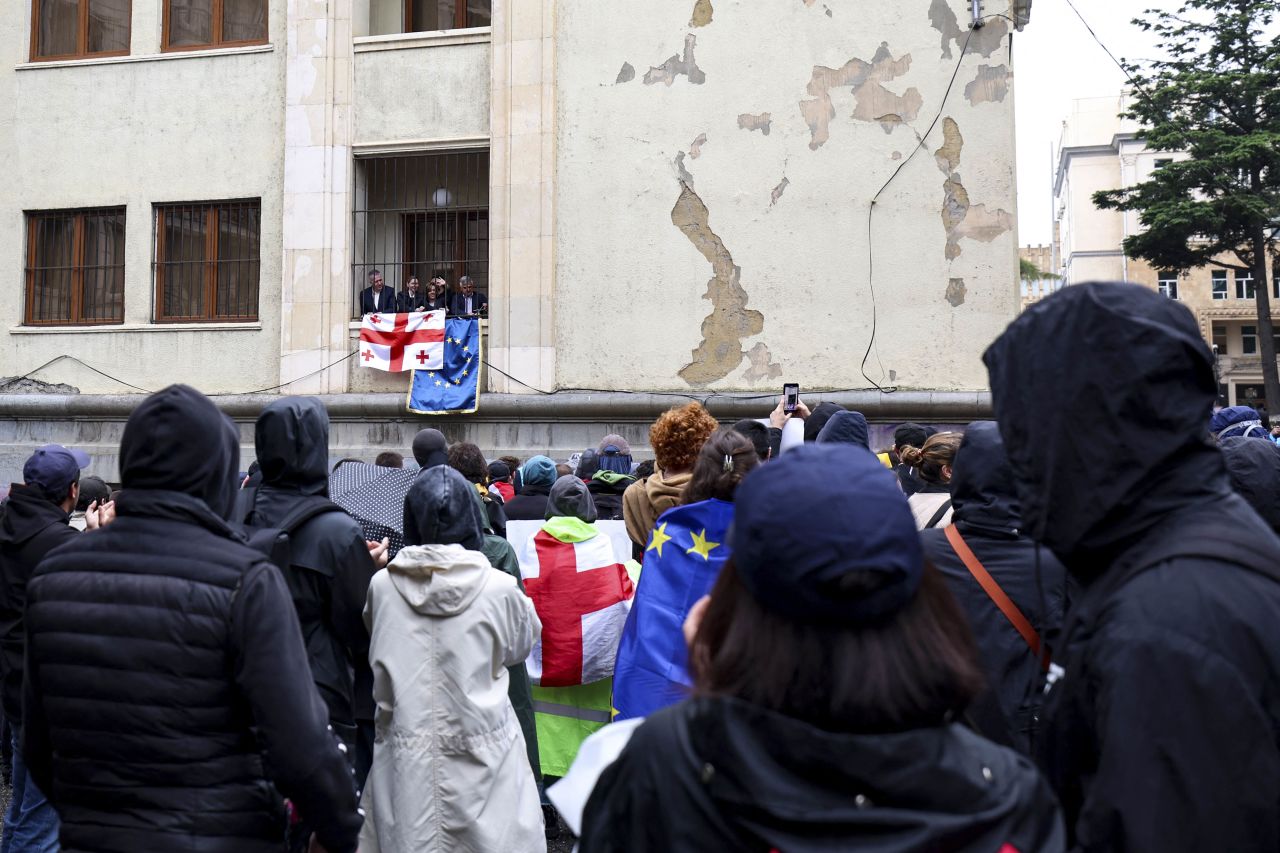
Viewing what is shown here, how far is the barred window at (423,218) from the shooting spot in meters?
15.9

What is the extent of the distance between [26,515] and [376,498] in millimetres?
1556

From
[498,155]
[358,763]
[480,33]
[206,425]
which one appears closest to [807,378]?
[498,155]

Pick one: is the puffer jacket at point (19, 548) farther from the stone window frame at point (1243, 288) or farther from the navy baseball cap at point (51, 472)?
the stone window frame at point (1243, 288)

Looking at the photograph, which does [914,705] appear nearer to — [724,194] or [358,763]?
[358,763]

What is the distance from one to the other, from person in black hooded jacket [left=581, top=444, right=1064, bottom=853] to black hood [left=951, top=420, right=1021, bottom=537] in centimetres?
176

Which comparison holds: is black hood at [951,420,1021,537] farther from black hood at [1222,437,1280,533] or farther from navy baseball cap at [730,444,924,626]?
navy baseball cap at [730,444,924,626]

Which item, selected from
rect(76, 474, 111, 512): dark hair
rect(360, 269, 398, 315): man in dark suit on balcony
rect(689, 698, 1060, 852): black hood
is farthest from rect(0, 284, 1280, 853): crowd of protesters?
rect(360, 269, 398, 315): man in dark suit on balcony

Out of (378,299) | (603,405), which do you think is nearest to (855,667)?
(603,405)

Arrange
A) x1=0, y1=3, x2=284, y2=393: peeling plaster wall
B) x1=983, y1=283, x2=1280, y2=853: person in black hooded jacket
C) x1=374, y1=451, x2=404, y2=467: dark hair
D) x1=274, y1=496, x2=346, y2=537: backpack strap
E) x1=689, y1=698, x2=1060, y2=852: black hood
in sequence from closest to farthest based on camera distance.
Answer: x1=689, y1=698, x2=1060, y2=852: black hood → x1=983, y1=283, x2=1280, y2=853: person in black hooded jacket → x1=274, y1=496, x2=346, y2=537: backpack strap → x1=374, y1=451, x2=404, y2=467: dark hair → x1=0, y1=3, x2=284, y2=393: peeling plaster wall

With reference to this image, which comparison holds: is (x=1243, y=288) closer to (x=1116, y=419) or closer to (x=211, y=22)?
(x=211, y=22)

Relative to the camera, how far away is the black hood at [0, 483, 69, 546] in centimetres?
522

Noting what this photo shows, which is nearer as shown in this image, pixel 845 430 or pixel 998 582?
pixel 998 582

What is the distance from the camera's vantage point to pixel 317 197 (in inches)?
607

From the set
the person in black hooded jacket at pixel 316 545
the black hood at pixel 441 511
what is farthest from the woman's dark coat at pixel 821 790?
the black hood at pixel 441 511
